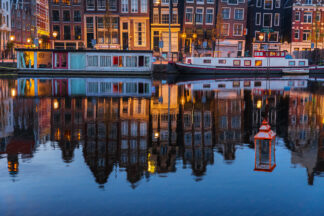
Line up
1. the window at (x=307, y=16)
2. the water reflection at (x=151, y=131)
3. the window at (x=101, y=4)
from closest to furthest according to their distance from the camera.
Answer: the water reflection at (x=151, y=131) → the window at (x=101, y=4) → the window at (x=307, y=16)

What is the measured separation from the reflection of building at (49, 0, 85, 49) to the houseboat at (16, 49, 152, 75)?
1532 centimetres

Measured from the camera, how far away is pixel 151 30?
72812 mm

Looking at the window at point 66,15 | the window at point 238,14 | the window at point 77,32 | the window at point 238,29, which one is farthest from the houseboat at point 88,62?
the window at point 238,14

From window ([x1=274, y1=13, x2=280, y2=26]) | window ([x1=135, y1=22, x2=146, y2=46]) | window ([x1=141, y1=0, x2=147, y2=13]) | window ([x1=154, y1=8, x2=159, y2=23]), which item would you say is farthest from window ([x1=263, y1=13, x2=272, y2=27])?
window ([x1=135, y1=22, x2=146, y2=46])

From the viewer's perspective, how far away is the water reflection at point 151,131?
36.9ft

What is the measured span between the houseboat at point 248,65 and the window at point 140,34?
1104 cm

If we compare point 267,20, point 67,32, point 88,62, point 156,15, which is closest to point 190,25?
point 156,15

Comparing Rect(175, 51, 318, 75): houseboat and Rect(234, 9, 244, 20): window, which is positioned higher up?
Rect(234, 9, 244, 20): window

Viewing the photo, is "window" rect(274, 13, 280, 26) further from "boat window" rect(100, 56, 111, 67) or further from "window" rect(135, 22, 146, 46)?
"boat window" rect(100, 56, 111, 67)

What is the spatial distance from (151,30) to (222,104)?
5041 centimetres

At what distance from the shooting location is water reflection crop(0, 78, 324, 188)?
1125 cm

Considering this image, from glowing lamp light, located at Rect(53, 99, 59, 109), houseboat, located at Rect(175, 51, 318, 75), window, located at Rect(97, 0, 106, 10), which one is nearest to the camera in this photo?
glowing lamp light, located at Rect(53, 99, 59, 109)

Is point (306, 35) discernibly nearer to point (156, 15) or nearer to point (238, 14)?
point (238, 14)

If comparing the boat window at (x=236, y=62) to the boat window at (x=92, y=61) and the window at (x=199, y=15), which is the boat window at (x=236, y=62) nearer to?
the window at (x=199, y=15)
